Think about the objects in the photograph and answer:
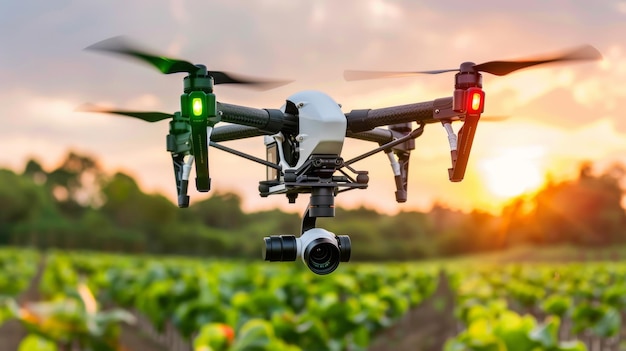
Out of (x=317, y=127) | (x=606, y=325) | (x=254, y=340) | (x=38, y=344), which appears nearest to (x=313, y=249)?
(x=317, y=127)

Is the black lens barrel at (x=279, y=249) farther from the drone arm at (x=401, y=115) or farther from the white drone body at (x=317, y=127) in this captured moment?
the drone arm at (x=401, y=115)

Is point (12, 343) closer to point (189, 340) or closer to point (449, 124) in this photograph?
point (189, 340)

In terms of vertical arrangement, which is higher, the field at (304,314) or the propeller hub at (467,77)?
the propeller hub at (467,77)

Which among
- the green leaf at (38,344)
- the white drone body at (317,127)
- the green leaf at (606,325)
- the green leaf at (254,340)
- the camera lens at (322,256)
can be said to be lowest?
the green leaf at (606,325)

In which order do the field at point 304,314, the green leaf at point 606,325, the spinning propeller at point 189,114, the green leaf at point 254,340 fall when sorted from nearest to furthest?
1. the spinning propeller at point 189,114
2. the green leaf at point 254,340
3. the field at point 304,314
4. the green leaf at point 606,325

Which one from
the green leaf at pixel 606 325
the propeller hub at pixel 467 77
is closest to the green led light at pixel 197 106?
the propeller hub at pixel 467 77

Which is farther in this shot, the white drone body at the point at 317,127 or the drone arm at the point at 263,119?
the drone arm at the point at 263,119

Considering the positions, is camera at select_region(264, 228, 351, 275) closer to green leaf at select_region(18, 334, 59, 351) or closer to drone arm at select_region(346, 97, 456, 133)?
drone arm at select_region(346, 97, 456, 133)

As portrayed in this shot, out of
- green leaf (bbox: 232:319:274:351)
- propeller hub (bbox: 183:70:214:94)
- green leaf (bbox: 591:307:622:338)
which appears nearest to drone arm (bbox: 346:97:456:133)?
propeller hub (bbox: 183:70:214:94)
